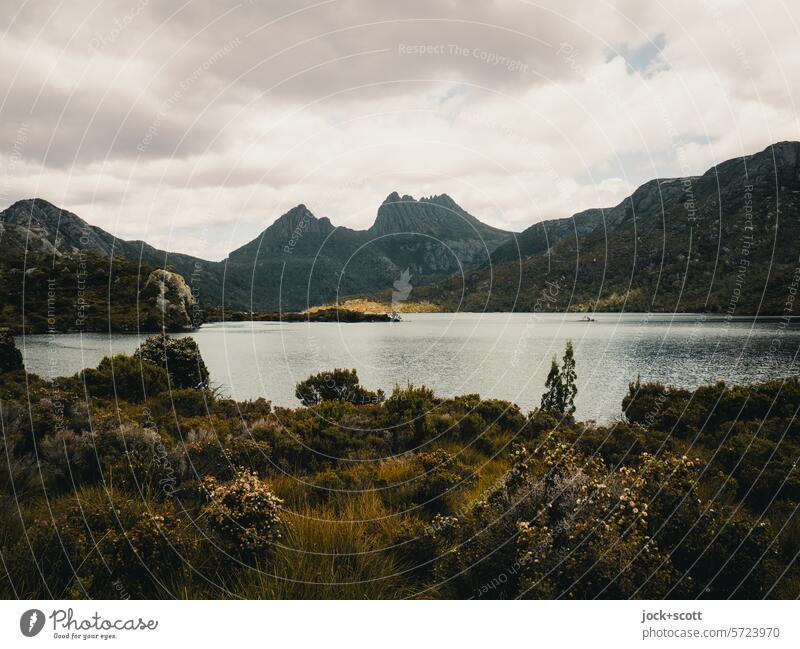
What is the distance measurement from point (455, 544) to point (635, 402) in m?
12.3

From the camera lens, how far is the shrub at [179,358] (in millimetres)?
18250

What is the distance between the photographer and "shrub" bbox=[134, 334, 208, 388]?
59.9ft

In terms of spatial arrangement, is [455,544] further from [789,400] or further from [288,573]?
[789,400]

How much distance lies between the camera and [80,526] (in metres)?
3.76

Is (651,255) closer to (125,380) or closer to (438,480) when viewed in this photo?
(125,380)

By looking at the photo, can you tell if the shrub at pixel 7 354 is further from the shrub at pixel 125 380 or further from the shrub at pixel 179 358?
the shrub at pixel 125 380

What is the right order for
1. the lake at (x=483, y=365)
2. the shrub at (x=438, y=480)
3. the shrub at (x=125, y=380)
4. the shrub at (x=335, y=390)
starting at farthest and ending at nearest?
the lake at (x=483, y=365)
the shrub at (x=335, y=390)
the shrub at (x=125, y=380)
the shrub at (x=438, y=480)

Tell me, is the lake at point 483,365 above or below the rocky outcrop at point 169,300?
below

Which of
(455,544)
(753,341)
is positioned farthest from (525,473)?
(753,341)

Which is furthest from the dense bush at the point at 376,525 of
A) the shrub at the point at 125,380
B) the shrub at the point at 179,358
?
the shrub at the point at 179,358

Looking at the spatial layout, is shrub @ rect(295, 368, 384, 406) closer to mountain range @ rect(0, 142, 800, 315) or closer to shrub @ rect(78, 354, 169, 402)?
shrub @ rect(78, 354, 169, 402)

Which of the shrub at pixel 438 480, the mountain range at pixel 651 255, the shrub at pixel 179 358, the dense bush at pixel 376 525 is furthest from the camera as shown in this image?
the mountain range at pixel 651 255

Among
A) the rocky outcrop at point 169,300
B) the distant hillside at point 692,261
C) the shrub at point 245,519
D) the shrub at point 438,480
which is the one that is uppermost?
the distant hillside at point 692,261

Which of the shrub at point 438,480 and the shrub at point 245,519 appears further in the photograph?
the shrub at point 438,480
